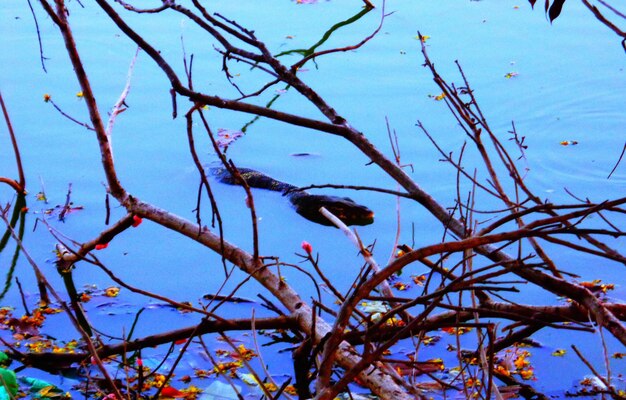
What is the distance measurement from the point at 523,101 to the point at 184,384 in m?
3.31

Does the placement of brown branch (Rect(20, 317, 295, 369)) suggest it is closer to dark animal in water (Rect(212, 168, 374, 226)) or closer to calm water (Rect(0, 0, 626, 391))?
calm water (Rect(0, 0, 626, 391))

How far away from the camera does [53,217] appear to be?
13.5 ft

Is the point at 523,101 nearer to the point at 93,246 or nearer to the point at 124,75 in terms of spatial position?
the point at 124,75

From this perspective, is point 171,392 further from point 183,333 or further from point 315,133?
point 315,133

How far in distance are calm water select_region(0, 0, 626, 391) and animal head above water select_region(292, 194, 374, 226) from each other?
0.23 feet

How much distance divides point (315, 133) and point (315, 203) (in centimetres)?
84

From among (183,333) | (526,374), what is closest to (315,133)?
(526,374)

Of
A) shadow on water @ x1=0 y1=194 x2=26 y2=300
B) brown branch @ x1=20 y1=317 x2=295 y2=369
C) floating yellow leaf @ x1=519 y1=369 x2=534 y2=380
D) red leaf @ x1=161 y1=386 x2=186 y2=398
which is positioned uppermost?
shadow on water @ x1=0 y1=194 x2=26 y2=300

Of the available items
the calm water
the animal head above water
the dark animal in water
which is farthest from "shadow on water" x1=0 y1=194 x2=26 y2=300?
the animal head above water

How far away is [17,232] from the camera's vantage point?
4.04 metres

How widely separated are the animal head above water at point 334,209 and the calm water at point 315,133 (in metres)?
0.07

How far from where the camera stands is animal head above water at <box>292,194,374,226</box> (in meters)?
4.20

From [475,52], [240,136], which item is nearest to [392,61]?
[475,52]

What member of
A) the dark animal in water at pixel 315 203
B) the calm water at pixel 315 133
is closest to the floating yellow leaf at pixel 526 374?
the calm water at pixel 315 133
